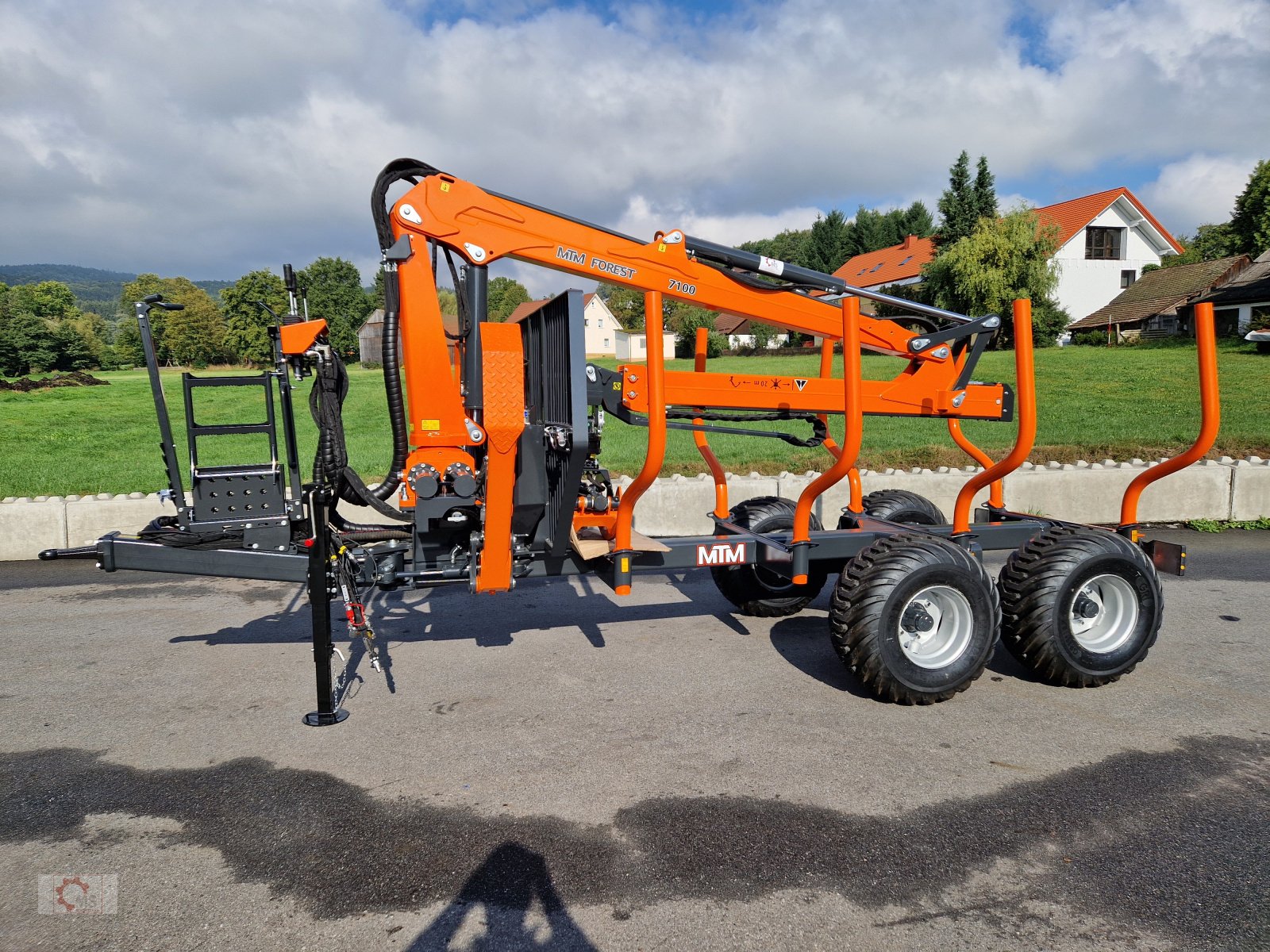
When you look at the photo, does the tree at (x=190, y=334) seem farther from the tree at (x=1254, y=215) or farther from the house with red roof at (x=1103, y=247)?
the tree at (x=1254, y=215)

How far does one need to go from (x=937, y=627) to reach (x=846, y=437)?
131 centimetres

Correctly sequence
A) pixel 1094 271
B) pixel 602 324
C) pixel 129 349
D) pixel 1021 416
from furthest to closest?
pixel 602 324 < pixel 129 349 < pixel 1094 271 < pixel 1021 416

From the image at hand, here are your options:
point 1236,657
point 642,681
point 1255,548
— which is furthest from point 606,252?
point 1255,548

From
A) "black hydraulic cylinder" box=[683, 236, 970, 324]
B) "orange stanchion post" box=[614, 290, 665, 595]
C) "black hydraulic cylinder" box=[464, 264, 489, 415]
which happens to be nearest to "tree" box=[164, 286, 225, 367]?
"black hydraulic cylinder" box=[464, 264, 489, 415]

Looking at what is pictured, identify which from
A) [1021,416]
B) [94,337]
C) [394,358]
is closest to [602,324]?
[94,337]

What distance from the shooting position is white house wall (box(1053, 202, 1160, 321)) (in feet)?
160

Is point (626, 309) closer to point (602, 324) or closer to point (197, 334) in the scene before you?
point (602, 324)

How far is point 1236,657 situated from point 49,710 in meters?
7.69

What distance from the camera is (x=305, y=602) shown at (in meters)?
7.46

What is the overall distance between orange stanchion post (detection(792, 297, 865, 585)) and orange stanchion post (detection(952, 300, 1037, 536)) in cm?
99

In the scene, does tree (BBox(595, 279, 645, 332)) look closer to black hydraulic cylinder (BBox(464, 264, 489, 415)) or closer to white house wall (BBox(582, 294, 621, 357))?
white house wall (BBox(582, 294, 621, 357))

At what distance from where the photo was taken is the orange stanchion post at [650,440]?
480 centimetres

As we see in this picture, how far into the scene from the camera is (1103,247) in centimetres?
4925

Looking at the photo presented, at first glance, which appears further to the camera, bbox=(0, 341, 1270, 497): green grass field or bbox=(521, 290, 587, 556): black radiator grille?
bbox=(0, 341, 1270, 497): green grass field
